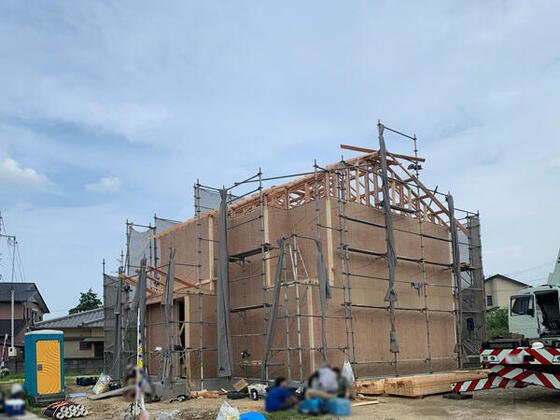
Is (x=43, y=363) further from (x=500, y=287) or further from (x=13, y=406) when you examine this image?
(x=500, y=287)

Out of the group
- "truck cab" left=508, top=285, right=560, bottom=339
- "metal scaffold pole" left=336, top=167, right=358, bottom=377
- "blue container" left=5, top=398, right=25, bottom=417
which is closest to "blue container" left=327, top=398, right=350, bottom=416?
"blue container" left=5, top=398, right=25, bottom=417

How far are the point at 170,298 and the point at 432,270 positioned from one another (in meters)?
10.5

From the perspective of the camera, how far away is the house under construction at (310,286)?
1762 cm

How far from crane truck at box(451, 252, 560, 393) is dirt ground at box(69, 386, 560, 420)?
22.8 inches

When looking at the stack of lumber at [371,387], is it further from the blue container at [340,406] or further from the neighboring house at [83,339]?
the neighboring house at [83,339]

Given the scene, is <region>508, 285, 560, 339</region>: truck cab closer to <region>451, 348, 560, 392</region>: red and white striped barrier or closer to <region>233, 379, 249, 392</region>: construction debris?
<region>451, 348, 560, 392</region>: red and white striped barrier

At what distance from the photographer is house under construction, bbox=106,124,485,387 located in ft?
57.8

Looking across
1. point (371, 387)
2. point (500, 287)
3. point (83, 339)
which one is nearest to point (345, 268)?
point (371, 387)

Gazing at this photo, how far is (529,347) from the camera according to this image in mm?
13117

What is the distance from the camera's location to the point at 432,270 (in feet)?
73.4

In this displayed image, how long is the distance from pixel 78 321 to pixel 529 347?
36.1 m

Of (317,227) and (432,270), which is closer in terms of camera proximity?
(317,227)

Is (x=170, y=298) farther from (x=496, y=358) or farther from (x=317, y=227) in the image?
(x=496, y=358)

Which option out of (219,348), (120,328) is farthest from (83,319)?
(219,348)
